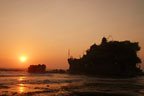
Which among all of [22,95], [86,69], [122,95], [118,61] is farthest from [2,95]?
[86,69]

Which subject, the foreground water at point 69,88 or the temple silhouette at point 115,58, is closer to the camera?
the foreground water at point 69,88

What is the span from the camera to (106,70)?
Result: 14362cm

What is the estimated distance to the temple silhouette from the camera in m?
138

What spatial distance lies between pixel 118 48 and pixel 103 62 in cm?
1106

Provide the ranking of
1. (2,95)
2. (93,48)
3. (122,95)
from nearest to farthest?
(2,95)
(122,95)
(93,48)

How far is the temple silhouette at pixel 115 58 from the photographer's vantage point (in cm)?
13825

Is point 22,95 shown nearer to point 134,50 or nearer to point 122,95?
point 122,95

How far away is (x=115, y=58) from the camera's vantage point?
140 m

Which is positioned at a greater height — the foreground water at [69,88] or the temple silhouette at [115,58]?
the temple silhouette at [115,58]

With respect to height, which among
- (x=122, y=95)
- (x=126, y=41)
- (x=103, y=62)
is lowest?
(x=122, y=95)

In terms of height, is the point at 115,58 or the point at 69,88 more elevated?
the point at 115,58

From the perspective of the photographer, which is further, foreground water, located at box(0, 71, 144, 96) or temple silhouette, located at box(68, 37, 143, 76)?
temple silhouette, located at box(68, 37, 143, 76)

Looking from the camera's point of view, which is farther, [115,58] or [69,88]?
[115,58]

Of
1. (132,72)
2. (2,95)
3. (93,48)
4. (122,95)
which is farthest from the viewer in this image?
(93,48)
